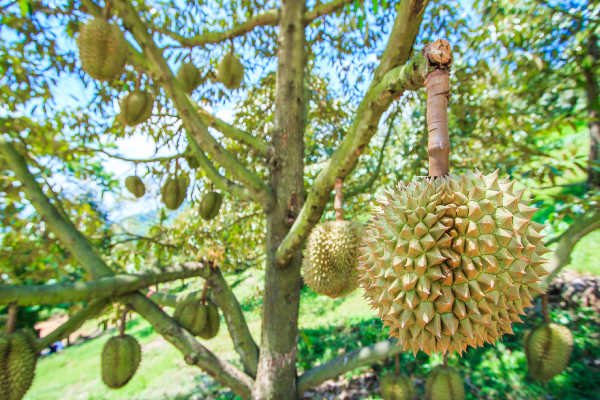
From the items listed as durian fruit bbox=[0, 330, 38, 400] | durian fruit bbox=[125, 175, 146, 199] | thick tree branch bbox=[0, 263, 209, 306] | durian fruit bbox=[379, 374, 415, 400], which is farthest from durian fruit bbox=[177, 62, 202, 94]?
durian fruit bbox=[379, 374, 415, 400]

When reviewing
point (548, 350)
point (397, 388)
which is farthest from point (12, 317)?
point (548, 350)

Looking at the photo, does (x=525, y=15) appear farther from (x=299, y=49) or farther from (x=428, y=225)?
(x=428, y=225)

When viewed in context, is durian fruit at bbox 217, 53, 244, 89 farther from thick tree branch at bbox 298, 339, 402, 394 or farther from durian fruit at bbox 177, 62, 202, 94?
thick tree branch at bbox 298, 339, 402, 394

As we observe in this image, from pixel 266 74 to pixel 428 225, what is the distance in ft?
9.89

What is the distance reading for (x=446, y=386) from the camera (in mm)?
1999

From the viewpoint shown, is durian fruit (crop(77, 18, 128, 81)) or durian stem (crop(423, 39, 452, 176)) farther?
durian fruit (crop(77, 18, 128, 81))

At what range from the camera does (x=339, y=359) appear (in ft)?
7.29

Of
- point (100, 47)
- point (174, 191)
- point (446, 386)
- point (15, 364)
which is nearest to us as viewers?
point (15, 364)

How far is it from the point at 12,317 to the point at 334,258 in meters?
1.57

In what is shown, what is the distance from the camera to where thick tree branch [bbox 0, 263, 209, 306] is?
1.41 metres

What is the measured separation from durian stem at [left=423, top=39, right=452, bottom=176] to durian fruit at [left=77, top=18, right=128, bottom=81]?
173 cm

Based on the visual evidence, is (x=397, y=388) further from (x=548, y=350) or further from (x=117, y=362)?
(x=117, y=362)

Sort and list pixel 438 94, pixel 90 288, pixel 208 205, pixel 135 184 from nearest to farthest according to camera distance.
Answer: pixel 438 94 → pixel 90 288 → pixel 208 205 → pixel 135 184

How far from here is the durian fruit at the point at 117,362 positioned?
6.30ft
